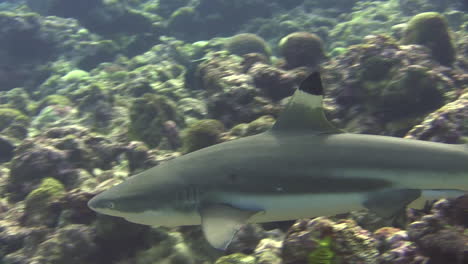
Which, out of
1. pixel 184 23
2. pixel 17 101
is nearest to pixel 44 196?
pixel 17 101

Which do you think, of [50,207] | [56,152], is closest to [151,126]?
[56,152]

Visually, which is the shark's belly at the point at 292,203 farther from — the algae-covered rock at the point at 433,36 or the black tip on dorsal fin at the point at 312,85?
the algae-covered rock at the point at 433,36

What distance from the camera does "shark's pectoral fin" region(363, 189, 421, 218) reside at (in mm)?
3176

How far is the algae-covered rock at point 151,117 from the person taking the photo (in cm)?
773

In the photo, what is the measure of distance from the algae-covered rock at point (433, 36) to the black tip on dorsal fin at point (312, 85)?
816 centimetres

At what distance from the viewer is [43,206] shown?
17.5 ft

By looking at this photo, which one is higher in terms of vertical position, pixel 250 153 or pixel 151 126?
pixel 151 126

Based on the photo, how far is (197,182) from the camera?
3.26m

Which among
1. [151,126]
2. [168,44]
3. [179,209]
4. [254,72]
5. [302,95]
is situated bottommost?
[179,209]

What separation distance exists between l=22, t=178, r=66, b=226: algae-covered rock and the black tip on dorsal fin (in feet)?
12.5

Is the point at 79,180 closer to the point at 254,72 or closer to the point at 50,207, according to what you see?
the point at 50,207

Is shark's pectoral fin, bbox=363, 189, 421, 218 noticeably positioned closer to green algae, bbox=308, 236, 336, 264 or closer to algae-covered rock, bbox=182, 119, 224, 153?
green algae, bbox=308, 236, 336, 264

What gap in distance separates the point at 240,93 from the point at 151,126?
2.05 m

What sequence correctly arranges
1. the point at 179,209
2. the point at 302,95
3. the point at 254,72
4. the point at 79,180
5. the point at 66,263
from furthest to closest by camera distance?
1. the point at 254,72
2. the point at 79,180
3. the point at 66,263
4. the point at 302,95
5. the point at 179,209
